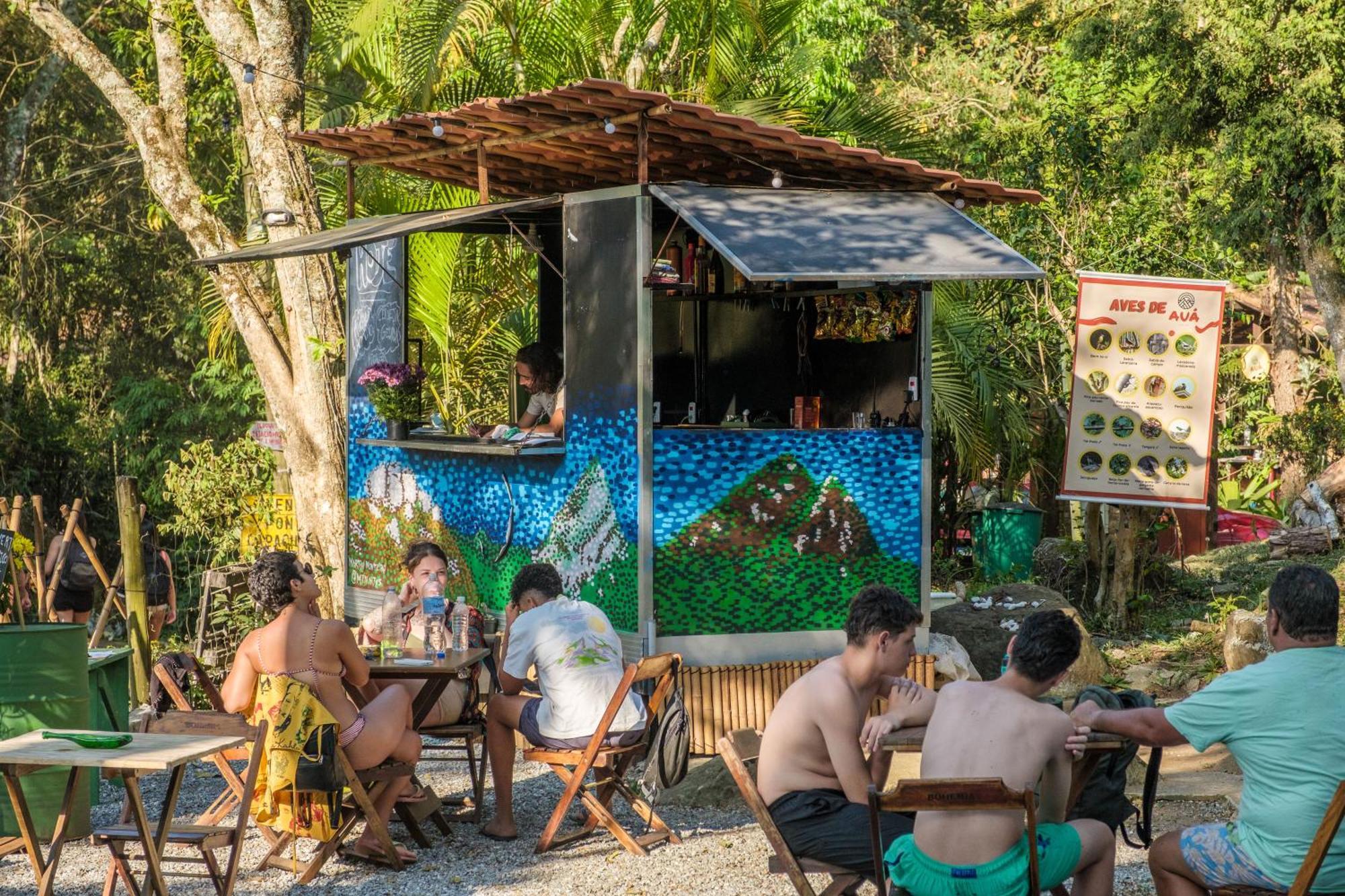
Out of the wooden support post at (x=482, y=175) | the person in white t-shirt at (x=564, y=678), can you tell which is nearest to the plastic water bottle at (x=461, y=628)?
the person in white t-shirt at (x=564, y=678)

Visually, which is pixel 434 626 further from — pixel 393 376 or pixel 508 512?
pixel 393 376

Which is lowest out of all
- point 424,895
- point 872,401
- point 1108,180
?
point 424,895

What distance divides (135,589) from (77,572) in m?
1.14

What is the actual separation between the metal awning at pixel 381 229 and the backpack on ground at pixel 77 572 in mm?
2264

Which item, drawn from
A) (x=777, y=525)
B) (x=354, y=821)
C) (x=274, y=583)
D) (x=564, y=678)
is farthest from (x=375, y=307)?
(x=354, y=821)

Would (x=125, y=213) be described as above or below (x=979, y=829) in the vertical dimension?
above

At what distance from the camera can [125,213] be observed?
72.3 ft

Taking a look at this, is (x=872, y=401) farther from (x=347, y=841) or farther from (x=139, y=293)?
(x=139, y=293)

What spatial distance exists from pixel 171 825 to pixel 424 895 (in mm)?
942

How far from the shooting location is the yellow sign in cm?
1252

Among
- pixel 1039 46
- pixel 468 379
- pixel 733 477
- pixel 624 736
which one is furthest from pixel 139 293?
pixel 624 736

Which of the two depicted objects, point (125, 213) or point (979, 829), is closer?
point (979, 829)

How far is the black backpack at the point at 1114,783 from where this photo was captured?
189 inches

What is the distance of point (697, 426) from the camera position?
868 centimetres
